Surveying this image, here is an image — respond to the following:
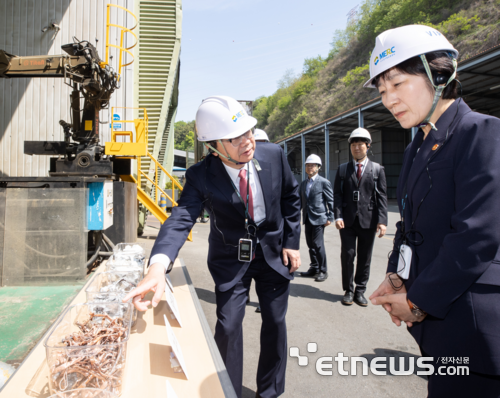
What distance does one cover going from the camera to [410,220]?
1.48m

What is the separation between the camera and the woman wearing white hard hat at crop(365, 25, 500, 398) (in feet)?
3.63

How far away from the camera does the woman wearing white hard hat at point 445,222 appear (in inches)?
43.6

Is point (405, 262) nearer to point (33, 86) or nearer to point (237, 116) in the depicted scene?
point (237, 116)

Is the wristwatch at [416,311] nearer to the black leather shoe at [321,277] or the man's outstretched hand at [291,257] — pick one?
the man's outstretched hand at [291,257]

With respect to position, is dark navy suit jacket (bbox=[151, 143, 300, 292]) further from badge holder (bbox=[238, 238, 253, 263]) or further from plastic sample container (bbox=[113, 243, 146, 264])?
plastic sample container (bbox=[113, 243, 146, 264])

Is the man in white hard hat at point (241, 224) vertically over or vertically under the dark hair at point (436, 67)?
under

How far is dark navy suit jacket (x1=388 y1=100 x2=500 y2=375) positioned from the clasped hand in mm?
72

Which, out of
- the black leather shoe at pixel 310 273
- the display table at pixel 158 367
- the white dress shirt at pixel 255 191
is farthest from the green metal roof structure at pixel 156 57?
the display table at pixel 158 367

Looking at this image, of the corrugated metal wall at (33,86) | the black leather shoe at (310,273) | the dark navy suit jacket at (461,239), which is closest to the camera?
the dark navy suit jacket at (461,239)

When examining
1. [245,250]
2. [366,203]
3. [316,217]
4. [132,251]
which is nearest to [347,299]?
[366,203]

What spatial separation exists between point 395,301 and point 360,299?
3337mm

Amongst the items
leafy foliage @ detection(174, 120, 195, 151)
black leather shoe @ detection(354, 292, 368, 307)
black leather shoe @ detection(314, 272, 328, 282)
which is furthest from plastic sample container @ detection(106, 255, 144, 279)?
leafy foliage @ detection(174, 120, 195, 151)

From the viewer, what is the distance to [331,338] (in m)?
3.50

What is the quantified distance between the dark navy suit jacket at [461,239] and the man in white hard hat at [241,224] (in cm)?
105
